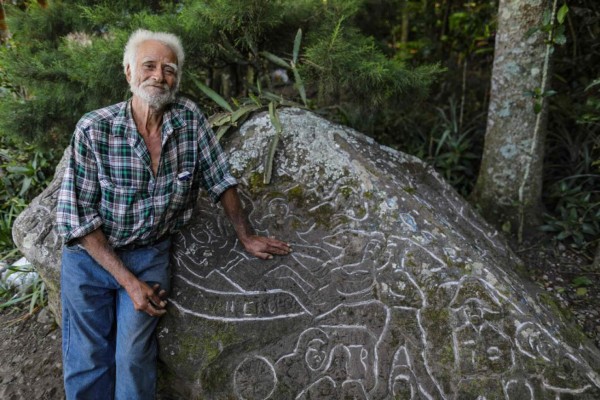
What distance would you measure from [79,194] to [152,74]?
1.81 ft

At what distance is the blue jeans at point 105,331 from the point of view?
1.92 meters

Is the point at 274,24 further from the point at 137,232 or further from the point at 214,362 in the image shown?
the point at 214,362

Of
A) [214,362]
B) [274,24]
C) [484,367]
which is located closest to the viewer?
[484,367]

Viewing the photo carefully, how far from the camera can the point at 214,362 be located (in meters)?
1.96

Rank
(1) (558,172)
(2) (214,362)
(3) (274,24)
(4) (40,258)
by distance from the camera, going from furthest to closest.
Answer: (1) (558,172) → (3) (274,24) → (4) (40,258) → (2) (214,362)

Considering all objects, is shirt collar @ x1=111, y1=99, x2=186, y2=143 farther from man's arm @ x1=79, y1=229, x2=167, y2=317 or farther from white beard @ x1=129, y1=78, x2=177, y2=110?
man's arm @ x1=79, y1=229, x2=167, y2=317

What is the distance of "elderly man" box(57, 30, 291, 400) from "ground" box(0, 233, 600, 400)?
0.66 metres

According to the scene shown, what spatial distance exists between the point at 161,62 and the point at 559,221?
270 centimetres

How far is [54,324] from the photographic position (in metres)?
2.85

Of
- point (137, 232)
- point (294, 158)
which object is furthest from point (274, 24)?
point (137, 232)

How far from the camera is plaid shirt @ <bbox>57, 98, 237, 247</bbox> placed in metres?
1.90

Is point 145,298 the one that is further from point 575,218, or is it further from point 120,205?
point 575,218

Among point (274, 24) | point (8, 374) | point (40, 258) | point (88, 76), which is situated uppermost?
point (274, 24)

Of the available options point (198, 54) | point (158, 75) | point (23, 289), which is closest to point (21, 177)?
point (23, 289)
